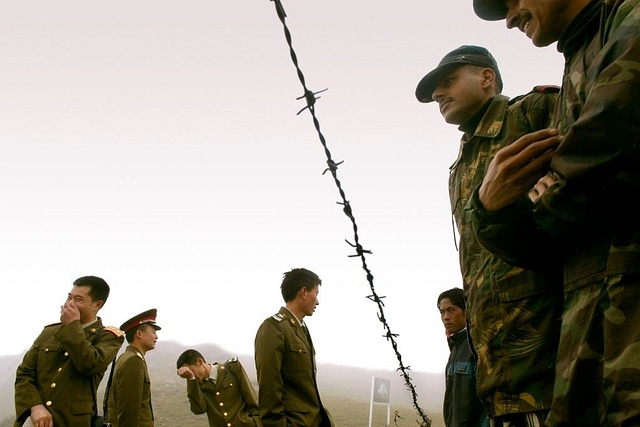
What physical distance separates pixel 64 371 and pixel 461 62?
5.07 meters

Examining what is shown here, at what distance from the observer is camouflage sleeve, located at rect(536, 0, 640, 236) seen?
109cm

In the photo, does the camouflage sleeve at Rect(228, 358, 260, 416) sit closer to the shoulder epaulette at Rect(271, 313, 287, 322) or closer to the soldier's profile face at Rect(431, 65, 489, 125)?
the shoulder epaulette at Rect(271, 313, 287, 322)

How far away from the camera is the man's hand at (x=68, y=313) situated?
17.3 feet

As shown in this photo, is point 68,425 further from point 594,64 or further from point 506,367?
point 594,64

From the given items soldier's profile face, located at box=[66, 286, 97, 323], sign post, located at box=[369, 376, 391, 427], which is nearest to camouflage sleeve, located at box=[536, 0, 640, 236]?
soldier's profile face, located at box=[66, 286, 97, 323]

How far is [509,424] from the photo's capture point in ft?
5.83

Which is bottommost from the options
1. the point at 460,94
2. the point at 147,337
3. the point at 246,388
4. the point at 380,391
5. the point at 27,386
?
the point at 380,391

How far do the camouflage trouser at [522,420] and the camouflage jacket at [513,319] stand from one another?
3 cm

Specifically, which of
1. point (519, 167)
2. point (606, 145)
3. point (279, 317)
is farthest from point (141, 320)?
point (606, 145)

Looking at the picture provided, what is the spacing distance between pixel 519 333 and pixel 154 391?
185 feet

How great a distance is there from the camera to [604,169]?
44.0 inches

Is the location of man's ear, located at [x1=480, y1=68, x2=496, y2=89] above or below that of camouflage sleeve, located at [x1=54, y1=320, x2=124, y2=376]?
above

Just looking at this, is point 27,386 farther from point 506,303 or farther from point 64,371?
point 506,303

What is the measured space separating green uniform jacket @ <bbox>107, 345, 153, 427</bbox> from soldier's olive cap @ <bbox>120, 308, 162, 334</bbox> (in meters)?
0.68
